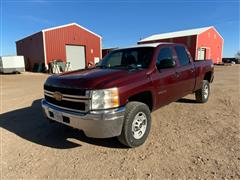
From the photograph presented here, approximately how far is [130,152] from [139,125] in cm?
51

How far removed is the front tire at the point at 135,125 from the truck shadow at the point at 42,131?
32cm

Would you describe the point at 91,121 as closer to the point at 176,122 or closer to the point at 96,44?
the point at 176,122

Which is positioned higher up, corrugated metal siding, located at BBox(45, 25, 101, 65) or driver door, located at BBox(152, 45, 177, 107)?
corrugated metal siding, located at BBox(45, 25, 101, 65)

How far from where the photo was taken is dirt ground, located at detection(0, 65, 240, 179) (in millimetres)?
2625

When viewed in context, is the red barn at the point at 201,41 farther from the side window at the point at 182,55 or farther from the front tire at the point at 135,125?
the front tire at the point at 135,125

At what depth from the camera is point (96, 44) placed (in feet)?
80.0

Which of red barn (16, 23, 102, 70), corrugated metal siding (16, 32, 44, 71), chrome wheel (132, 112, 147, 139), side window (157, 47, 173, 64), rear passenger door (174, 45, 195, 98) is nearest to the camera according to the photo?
chrome wheel (132, 112, 147, 139)

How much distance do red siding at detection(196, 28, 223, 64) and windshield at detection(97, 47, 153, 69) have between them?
1072 inches

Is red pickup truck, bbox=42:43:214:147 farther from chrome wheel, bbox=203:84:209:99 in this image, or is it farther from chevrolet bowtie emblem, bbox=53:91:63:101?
chrome wheel, bbox=203:84:209:99

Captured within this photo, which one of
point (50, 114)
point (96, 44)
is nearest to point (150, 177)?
point (50, 114)

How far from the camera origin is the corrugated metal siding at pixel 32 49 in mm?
20741

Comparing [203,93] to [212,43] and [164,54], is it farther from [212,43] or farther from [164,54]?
[212,43]

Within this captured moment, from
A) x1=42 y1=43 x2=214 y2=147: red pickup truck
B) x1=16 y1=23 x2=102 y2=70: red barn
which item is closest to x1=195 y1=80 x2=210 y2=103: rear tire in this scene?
x1=42 y1=43 x2=214 y2=147: red pickup truck

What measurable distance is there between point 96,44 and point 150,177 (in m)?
23.3
